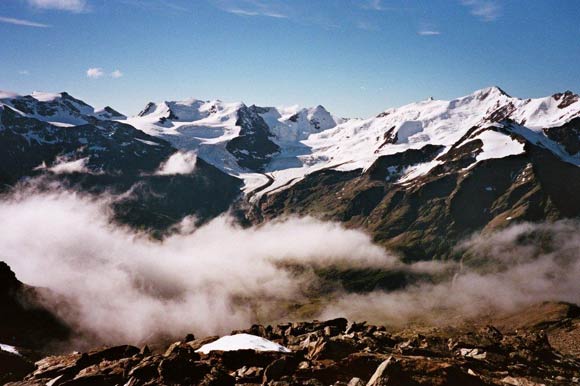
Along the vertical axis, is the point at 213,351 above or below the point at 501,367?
above

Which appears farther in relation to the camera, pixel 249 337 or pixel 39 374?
pixel 249 337

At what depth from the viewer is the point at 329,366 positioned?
140ft

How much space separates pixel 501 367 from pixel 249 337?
2992 cm

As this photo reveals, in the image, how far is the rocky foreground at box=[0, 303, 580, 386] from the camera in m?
36.5

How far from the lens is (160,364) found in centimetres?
4369

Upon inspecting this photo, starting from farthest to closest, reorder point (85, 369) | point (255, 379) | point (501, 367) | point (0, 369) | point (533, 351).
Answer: point (533, 351), point (0, 369), point (501, 367), point (85, 369), point (255, 379)

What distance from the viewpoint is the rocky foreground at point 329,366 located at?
36.5 meters

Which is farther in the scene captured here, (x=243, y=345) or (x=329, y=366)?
(x=243, y=345)

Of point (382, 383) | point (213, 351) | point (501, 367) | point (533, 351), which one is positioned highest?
point (382, 383)

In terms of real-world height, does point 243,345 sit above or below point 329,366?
below

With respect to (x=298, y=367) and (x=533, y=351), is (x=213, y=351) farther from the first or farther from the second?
(x=533, y=351)

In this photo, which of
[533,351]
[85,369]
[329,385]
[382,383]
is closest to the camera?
[382,383]

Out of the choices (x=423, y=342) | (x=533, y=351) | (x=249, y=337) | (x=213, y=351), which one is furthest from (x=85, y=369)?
(x=533, y=351)

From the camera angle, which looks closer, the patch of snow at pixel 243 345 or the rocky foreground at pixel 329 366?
the rocky foreground at pixel 329 366
